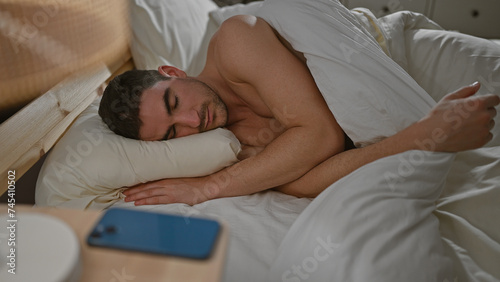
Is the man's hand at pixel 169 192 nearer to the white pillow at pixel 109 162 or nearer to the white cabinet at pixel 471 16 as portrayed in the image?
the white pillow at pixel 109 162

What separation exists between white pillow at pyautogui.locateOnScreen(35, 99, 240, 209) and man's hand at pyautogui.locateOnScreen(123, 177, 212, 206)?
2 centimetres

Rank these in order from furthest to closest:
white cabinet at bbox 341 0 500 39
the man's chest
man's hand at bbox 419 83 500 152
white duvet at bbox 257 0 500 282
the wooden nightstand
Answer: white cabinet at bbox 341 0 500 39
the man's chest
man's hand at bbox 419 83 500 152
white duvet at bbox 257 0 500 282
the wooden nightstand

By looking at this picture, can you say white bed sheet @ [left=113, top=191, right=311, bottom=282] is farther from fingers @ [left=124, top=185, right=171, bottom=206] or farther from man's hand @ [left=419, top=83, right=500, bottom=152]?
man's hand @ [left=419, top=83, right=500, bottom=152]

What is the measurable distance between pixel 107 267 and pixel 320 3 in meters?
0.92

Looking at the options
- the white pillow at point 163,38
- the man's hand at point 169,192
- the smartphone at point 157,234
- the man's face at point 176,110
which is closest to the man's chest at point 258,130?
the man's face at point 176,110

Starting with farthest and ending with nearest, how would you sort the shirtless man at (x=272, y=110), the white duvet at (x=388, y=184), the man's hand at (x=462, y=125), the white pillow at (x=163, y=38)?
the white pillow at (x=163, y=38) → the shirtless man at (x=272, y=110) → the man's hand at (x=462, y=125) → the white duvet at (x=388, y=184)

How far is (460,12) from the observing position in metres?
1.79

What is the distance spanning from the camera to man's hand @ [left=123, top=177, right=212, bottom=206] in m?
0.94

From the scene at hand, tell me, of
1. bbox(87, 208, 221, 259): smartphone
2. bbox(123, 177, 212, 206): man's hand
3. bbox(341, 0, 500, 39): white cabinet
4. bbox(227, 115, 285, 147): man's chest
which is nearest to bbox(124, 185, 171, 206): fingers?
bbox(123, 177, 212, 206): man's hand

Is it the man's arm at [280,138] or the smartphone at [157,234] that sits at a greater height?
the smartphone at [157,234]

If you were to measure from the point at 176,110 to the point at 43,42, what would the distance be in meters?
0.34

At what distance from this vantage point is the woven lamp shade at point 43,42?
75cm

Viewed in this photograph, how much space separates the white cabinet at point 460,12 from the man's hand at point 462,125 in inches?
38.0

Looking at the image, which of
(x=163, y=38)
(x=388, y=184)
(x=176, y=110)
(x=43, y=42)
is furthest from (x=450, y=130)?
(x=163, y=38)
